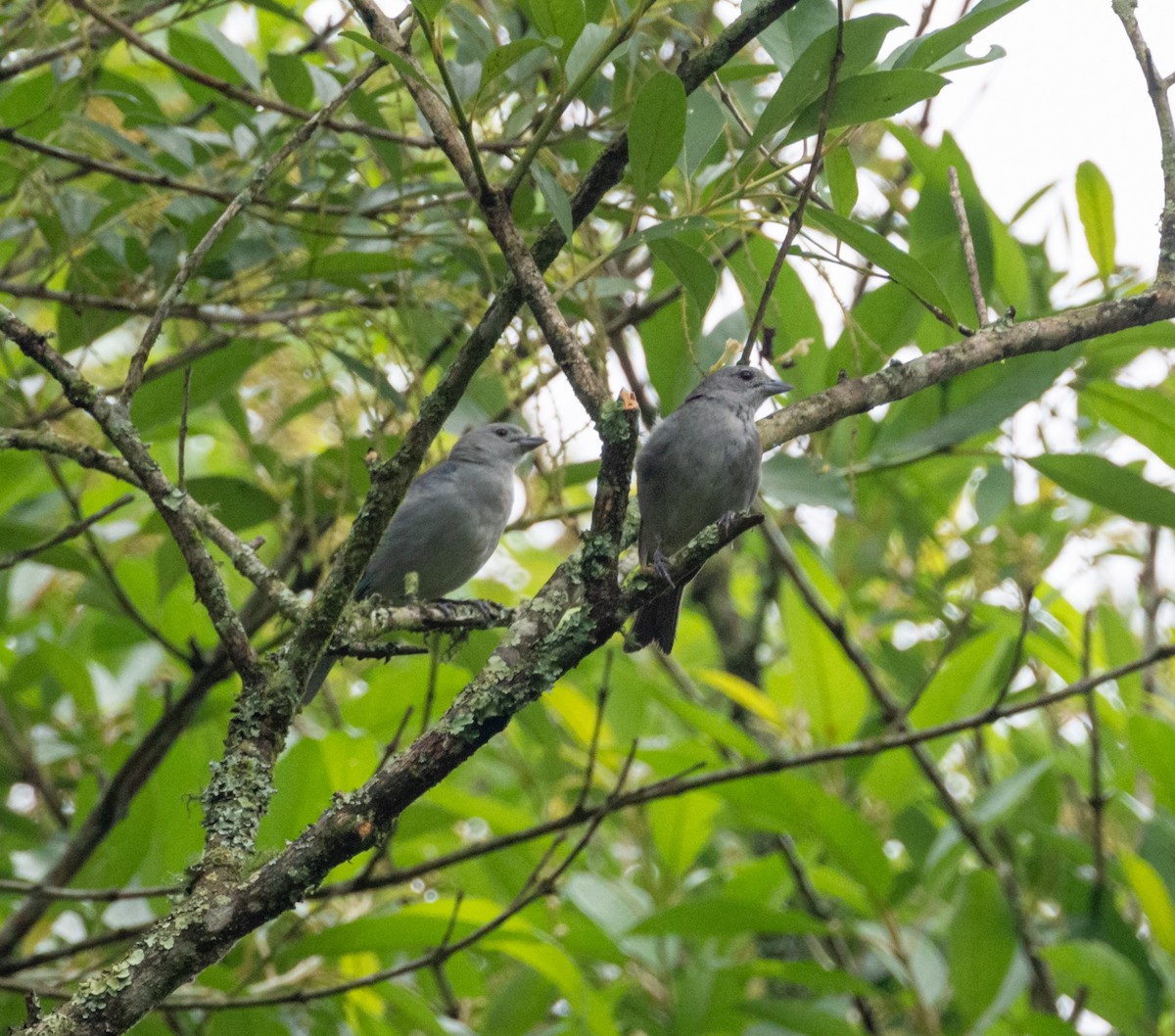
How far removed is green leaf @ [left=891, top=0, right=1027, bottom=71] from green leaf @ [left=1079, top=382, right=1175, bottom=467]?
4.03ft

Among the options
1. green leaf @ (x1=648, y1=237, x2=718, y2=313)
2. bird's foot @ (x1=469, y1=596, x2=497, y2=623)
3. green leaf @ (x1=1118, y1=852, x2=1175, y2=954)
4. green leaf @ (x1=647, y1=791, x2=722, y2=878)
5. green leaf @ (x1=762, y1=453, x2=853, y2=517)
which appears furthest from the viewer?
green leaf @ (x1=647, y1=791, x2=722, y2=878)

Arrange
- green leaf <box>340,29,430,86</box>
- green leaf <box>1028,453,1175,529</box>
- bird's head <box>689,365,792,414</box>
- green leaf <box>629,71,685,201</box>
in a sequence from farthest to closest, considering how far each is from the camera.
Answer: bird's head <box>689,365,792,414</box>
green leaf <box>1028,453,1175,529</box>
green leaf <box>629,71,685,201</box>
green leaf <box>340,29,430,86</box>

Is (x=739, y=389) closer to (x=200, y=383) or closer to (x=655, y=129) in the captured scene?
(x=200, y=383)

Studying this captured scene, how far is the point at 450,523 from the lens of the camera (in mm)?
5250

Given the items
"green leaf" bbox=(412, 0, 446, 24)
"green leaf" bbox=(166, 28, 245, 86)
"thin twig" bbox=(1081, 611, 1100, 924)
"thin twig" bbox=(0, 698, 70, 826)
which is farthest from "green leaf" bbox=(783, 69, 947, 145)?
"thin twig" bbox=(0, 698, 70, 826)

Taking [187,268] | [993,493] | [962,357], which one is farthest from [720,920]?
[187,268]

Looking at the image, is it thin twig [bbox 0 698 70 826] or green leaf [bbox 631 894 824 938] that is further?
thin twig [bbox 0 698 70 826]

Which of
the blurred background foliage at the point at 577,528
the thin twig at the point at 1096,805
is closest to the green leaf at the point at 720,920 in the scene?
the blurred background foliage at the point at 577,528

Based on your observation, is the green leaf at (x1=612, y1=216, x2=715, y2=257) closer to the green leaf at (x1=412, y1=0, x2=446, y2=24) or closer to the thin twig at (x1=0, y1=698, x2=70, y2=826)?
the green leaf at (x1=412, y1=0, x2=446, y2=24)

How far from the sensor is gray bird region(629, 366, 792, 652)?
13.6ft

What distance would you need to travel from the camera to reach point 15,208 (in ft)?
13.8

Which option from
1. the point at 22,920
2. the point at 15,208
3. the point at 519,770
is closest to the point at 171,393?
the point at 15,208

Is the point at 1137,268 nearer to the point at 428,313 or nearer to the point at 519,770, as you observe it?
the point at 428,313

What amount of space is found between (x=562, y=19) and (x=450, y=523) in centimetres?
299
